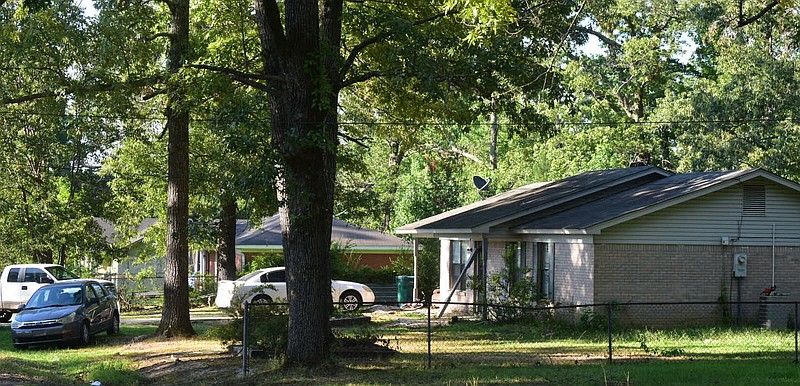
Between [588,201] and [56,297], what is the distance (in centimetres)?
1505

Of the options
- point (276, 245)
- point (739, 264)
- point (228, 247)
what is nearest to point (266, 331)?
point (739, 264)

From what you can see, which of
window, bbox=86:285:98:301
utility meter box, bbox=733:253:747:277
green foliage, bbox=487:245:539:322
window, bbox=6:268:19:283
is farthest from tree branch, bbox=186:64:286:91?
window, bbox=6:268:19:283

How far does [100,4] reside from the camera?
22844 mm

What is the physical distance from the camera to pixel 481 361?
18.1 meters

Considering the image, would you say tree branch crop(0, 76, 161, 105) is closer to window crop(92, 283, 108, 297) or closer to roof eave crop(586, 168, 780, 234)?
window crop(92, 283, 108, 297)

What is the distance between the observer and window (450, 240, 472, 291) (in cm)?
3320

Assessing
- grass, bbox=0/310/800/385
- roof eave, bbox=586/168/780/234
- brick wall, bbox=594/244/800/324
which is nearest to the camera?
grass, bbox=0/310/800/385

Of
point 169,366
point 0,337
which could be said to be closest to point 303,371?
point 169,366

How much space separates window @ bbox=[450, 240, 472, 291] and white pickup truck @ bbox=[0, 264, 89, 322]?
13298mm

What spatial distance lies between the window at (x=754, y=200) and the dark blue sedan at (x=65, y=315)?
1689cm

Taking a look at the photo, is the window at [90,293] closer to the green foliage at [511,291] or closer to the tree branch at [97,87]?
the tree branch at [97,87]

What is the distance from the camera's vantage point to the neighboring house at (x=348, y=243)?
42.5m

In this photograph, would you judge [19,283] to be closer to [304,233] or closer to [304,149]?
[304,233]

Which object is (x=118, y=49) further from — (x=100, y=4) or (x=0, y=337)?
(x=0, y=337)
